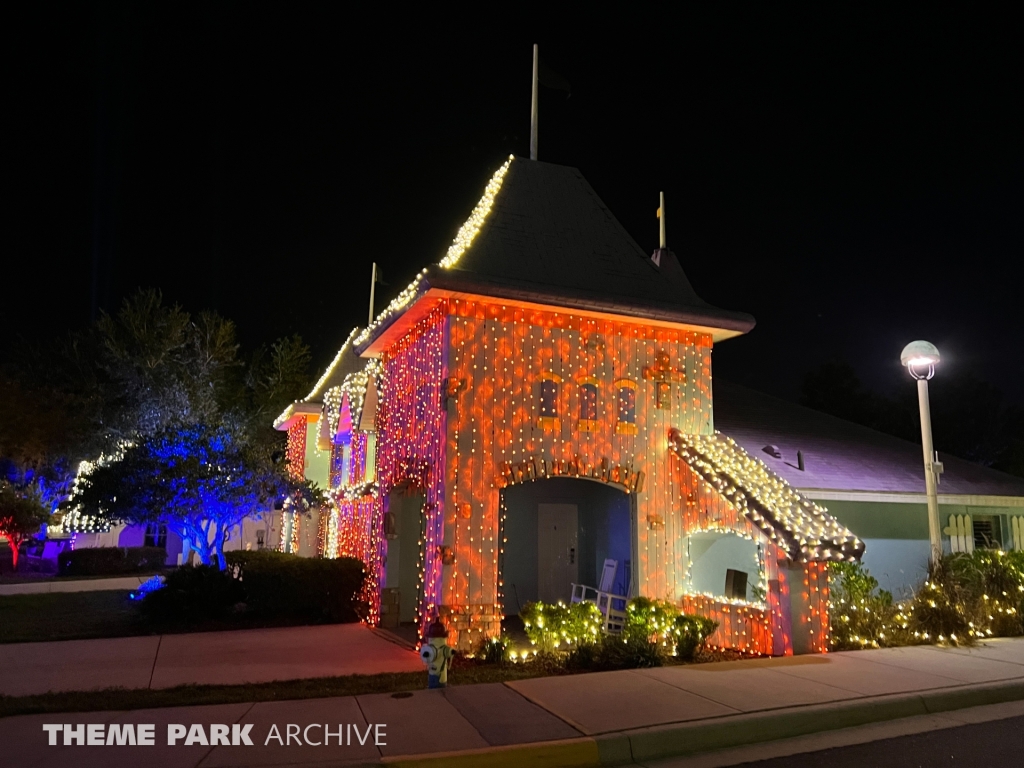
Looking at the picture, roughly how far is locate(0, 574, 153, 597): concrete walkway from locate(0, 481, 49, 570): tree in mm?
3227

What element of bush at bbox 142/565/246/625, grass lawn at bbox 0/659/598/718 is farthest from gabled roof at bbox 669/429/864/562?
bush at bbox 142/565/246/625

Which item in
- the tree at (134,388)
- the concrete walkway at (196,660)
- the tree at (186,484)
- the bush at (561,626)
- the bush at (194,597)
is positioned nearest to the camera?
the concrete walkway at (196,660)

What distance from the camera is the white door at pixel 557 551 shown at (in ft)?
49.0

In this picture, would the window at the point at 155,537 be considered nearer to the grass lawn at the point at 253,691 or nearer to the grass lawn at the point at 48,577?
the grass lawn at the point at 48,577

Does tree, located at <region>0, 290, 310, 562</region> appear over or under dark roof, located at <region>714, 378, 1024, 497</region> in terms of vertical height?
over

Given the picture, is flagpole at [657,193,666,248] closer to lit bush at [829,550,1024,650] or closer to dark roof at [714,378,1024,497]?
dark roof at [714,378,1024,497]

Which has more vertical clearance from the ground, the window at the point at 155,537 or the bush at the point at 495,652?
the window at the point at 155,537

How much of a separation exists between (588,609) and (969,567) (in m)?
6.66

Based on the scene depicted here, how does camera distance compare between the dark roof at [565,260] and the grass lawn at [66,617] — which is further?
the grass lawn at [66,617]

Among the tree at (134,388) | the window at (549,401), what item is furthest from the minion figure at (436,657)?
the tree at (134,388)

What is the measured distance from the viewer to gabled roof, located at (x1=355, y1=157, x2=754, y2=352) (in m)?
11.0

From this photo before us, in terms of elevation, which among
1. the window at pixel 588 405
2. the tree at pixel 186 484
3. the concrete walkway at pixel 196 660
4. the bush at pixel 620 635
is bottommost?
the concrete walkway at pixel 196 660

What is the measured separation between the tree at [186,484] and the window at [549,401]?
672cm

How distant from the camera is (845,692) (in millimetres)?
7805
